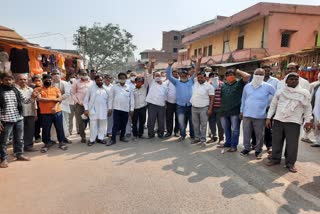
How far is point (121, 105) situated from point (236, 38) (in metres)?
18.7

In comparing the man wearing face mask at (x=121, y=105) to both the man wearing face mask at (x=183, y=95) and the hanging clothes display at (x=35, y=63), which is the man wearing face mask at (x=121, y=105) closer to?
the man wearing face mask at (x=183, y=95)

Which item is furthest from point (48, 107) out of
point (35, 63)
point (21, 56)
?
point (35, 63)

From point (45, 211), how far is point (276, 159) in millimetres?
4186

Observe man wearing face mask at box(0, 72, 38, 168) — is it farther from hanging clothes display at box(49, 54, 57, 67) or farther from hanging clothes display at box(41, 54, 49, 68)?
hanging clothes display at box(49, 54, 57, 67)

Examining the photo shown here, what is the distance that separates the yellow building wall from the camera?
20.6 metres

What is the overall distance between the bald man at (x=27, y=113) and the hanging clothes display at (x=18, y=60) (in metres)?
3.00

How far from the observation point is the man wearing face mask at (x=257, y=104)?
5.76 meters

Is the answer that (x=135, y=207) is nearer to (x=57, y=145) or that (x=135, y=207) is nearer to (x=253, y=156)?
(x=253, y=156)

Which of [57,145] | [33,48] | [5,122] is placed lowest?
[57,145]

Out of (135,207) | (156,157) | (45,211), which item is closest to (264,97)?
(156,157)

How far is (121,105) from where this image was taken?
7.50 metres

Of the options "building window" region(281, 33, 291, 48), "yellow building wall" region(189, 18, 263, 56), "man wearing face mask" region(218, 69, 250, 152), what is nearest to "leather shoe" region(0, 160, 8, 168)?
"man wearing face mask" region(218, 69, 250, 152)

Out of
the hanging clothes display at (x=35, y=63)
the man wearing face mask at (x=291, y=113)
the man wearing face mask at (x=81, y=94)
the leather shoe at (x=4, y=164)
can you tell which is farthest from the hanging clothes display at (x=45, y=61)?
the man wearing face mask at (x=291, y=113)

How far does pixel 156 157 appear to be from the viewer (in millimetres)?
6172
